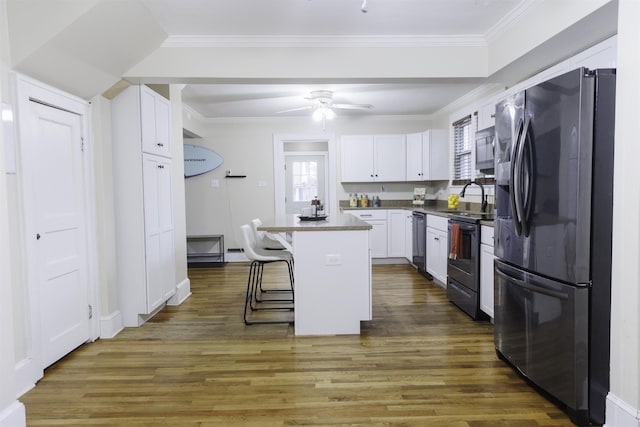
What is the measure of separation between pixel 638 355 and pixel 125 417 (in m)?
2.42

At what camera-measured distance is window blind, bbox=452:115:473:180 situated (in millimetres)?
5137

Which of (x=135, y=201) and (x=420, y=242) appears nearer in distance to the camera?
(x=135, y=201)

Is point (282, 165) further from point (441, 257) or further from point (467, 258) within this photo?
point (467, 258)

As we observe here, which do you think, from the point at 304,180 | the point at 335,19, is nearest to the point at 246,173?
the point at 304,180

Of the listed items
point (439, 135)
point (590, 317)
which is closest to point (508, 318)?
point (590, 317)

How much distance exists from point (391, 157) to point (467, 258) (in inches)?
115

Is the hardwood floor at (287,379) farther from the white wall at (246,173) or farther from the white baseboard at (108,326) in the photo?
the white wall at (246,173)

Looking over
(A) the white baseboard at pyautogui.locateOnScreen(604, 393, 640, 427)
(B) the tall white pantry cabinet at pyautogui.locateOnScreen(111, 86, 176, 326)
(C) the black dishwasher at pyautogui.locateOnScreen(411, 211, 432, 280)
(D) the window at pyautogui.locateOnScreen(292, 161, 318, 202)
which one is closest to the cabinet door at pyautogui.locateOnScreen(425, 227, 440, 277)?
(C) the black dishwasher at pyautogui.locateOnScreen(411, 211, 432, 280)

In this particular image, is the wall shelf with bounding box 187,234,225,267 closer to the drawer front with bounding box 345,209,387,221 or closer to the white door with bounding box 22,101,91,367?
the drawer front with bounding box 345,209,387,221

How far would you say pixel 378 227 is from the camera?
6.01m

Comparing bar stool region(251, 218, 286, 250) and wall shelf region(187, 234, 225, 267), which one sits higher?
bar stool region(251, 218, 286, 250)

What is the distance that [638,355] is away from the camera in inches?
65.9

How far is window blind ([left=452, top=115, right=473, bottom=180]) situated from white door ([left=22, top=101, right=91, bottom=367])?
4342 millimetres

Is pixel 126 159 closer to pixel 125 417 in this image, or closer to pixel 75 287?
pixel 75 287
